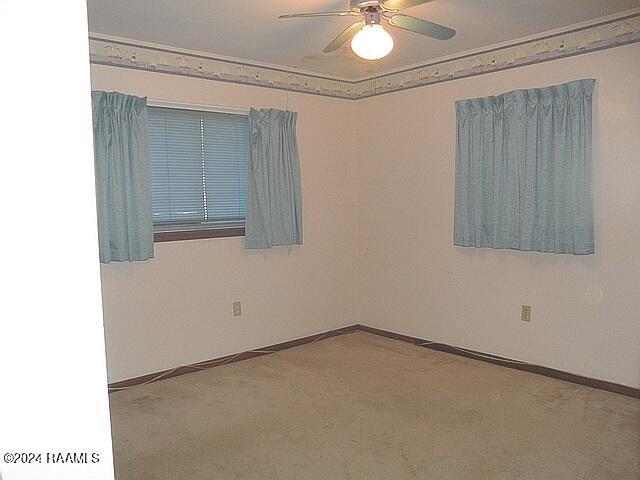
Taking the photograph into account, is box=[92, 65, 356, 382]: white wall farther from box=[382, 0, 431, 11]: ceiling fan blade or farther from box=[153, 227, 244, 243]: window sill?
box=[382, 0, 431, 11]: ceiling fan blade

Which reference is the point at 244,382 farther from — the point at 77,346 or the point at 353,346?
the point at 77,346

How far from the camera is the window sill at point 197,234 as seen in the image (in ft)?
12.3

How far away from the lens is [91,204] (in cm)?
80

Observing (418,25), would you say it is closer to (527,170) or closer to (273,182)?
(527,170)

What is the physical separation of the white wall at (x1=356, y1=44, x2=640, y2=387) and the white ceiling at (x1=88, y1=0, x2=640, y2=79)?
0.32 m

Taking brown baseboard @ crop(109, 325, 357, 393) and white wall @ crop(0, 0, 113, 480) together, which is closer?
white wall @ crop(0, 0, 113, 480)

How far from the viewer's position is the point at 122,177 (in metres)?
3.47

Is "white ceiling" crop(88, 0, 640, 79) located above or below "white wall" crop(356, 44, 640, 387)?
above

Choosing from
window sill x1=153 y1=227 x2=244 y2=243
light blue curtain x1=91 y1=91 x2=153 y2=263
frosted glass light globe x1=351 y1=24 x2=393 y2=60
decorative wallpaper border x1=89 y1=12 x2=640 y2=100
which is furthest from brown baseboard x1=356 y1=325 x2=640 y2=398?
frosted glass light globe x1=351 y1=24 x2=393 y2=60

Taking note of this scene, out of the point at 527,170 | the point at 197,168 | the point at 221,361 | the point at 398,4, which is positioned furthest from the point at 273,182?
the point at 398,4

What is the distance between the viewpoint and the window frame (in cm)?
374

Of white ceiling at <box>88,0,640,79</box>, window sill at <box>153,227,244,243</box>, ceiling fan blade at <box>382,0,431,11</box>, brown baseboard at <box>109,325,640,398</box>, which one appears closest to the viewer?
ceiling fan blade at <box>382,0,431,11</box>

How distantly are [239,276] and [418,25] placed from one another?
226cm

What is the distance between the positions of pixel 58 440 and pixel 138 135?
Answer: 9.70 feet
